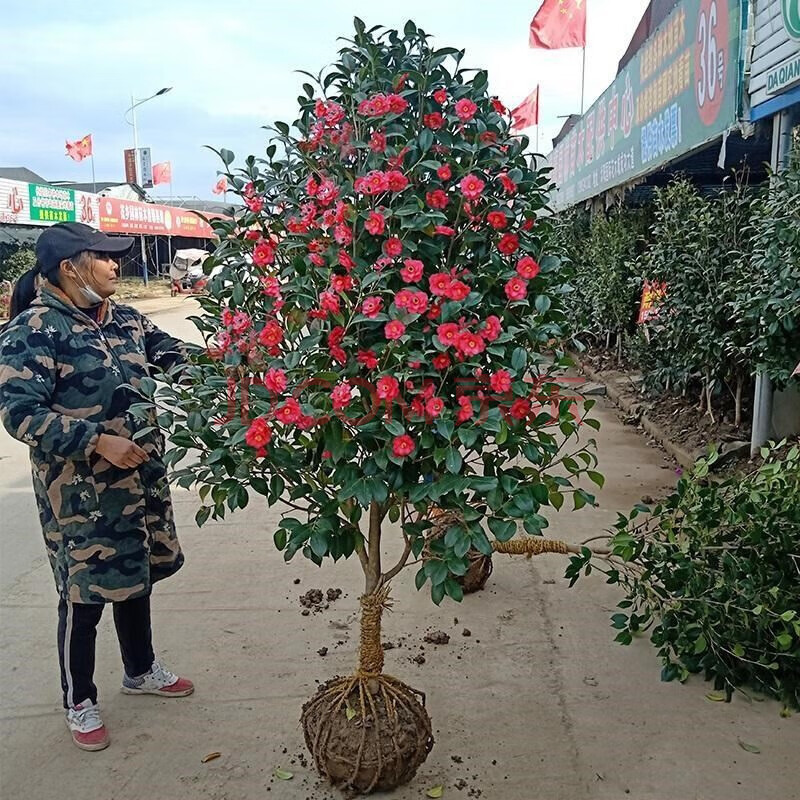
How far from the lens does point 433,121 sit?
2.17m

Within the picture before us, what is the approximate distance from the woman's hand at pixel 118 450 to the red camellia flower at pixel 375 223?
1070 mm

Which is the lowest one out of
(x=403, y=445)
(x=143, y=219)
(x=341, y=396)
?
(x=403, y=445)

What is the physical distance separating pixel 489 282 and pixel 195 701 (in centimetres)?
192

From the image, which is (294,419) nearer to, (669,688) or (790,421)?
(669,688)

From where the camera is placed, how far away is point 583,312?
10805 mm

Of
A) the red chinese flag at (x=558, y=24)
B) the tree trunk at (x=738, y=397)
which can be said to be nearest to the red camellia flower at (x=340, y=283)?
the tree trunk at (x=738, y=397)

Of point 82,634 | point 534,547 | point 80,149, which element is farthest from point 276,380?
point 80,149

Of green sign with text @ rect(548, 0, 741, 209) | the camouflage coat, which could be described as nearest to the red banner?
green sign with text @ rect(548, 0, 741, 209)

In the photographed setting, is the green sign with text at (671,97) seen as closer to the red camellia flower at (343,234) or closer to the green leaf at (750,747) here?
the red camellia flower at (343,234)

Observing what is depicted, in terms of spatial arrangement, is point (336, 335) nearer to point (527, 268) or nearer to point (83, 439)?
point (527, 268)

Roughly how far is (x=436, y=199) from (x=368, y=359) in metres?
0.44

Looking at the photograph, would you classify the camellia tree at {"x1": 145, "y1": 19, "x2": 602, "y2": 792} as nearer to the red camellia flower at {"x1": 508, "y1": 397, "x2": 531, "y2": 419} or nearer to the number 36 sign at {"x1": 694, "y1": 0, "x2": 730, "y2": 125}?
the red camellia flower at {"x1": 508, "y1": 397, "x2": 531, "y2": 419}

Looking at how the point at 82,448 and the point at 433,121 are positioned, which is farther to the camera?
the point at 82,448

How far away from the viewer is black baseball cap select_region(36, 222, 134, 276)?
2.66 meters
